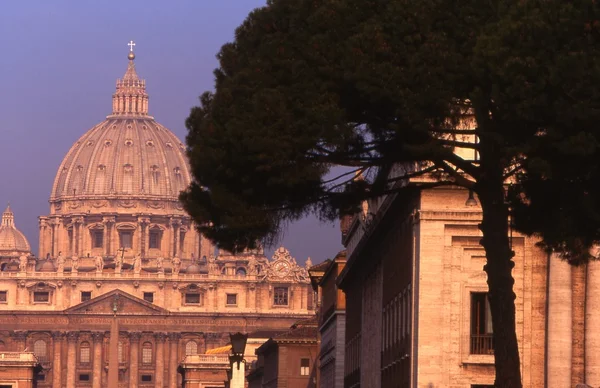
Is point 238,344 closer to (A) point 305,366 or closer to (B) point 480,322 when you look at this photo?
(B) point 480,322

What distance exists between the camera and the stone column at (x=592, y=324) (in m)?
43.9

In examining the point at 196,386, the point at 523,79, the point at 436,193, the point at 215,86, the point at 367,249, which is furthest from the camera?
the point at 196,386

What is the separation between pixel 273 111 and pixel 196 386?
487 ft

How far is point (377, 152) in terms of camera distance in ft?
106

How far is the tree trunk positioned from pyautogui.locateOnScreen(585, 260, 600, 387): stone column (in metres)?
12.4

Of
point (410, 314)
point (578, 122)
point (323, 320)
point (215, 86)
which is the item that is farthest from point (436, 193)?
point (323, 320)

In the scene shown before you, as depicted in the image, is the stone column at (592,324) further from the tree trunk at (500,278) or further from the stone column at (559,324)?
the tree trunk at (500,278)

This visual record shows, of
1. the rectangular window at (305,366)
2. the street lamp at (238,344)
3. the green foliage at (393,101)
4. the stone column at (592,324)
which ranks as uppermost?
the rectangular window at (305,366)

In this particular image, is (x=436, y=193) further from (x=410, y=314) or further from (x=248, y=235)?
(x=248, y=235)

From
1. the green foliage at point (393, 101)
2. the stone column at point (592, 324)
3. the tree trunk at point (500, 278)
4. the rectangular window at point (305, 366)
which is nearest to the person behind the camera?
the green foliage at point (393, 101)

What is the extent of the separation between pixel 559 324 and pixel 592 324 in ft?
2.54

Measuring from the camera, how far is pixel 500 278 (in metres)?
31.7

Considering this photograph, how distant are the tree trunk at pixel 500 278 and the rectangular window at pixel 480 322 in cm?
1357

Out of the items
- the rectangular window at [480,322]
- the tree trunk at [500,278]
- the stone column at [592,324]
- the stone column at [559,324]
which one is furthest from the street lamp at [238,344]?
the tree trunk at [500,278]
